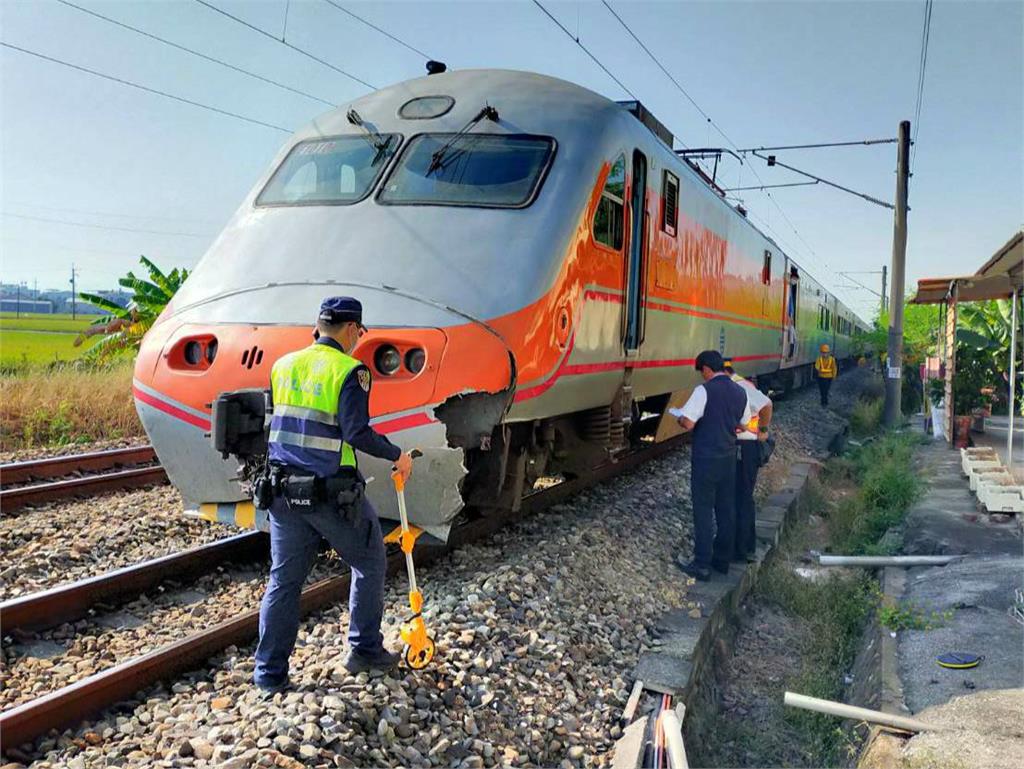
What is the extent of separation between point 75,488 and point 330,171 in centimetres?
386

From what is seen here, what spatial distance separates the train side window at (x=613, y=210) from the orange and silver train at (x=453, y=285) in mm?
23

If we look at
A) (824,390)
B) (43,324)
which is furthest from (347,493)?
(43,324)

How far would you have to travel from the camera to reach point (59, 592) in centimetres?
494

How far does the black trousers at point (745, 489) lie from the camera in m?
7.33

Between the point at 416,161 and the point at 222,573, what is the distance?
10.5 ft

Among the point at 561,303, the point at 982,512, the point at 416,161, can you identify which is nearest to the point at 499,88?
the point at 416,161

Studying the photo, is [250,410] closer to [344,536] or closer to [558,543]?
[344,536]

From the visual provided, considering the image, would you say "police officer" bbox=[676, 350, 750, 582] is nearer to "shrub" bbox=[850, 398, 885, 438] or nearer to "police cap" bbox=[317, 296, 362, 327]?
"police cap" bbox=[317, 296, 362, 327]

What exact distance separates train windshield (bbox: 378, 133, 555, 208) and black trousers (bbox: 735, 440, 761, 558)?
2.90 m

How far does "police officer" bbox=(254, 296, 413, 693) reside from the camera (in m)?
3.91

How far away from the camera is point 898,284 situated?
60.8ft

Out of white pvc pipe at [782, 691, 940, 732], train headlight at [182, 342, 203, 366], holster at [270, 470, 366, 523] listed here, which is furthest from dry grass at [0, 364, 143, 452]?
white pvc pipe at [782, 691, 940, 732]

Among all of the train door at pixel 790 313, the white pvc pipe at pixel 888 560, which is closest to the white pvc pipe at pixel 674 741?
the white pvc pipe at pixel 888 560

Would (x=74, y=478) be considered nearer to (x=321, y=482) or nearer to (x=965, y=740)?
(x=321, y=482)
